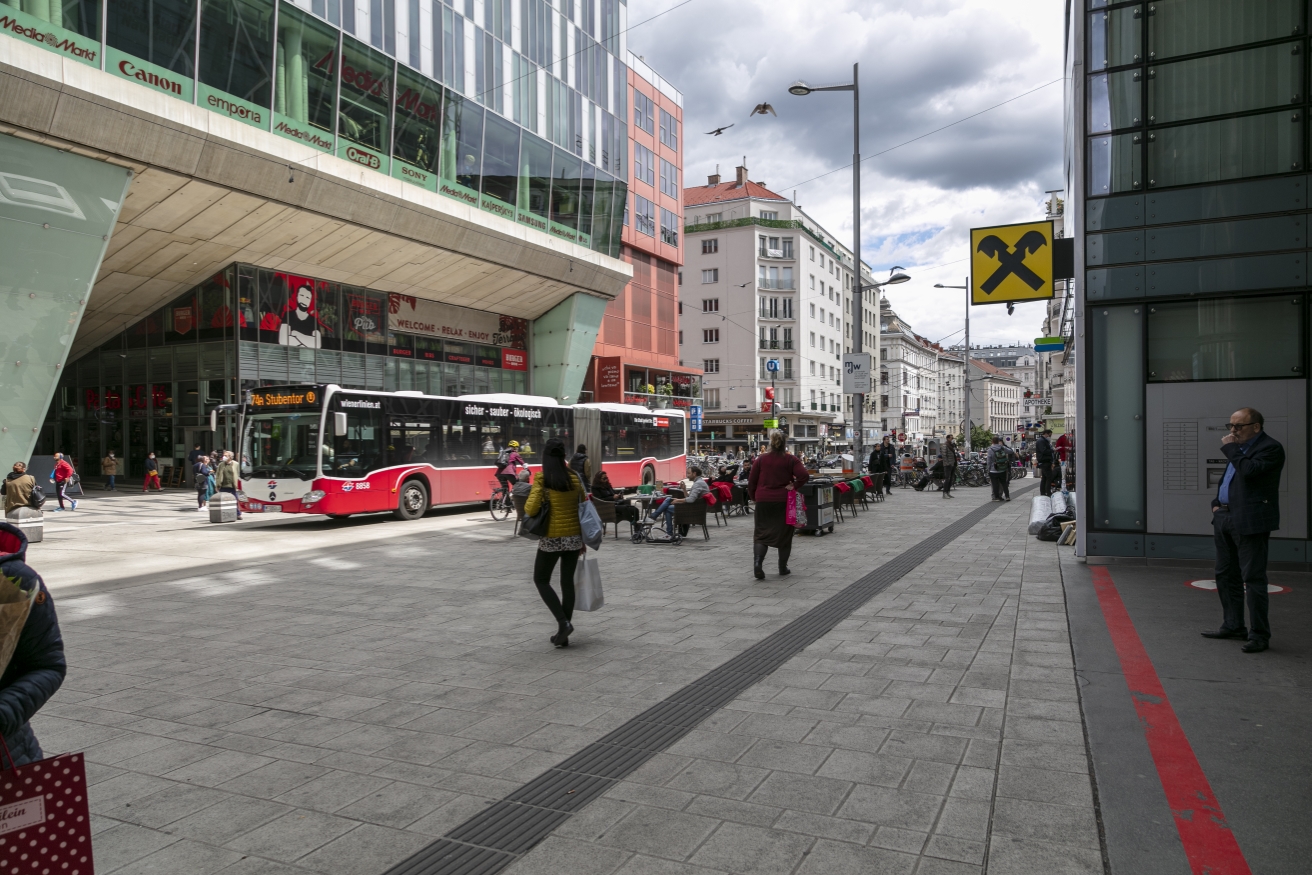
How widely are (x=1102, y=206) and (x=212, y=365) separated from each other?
26869mm

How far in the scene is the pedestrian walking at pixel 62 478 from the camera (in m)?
23.0

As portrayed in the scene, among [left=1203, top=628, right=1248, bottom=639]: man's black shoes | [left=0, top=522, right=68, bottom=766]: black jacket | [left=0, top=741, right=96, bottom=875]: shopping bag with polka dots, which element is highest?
[left=0, top=522, right=68, bottom=766]: black jacket

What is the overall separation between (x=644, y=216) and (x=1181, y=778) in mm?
48172

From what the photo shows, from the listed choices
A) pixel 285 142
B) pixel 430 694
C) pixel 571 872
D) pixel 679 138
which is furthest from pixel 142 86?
pixel 679 138

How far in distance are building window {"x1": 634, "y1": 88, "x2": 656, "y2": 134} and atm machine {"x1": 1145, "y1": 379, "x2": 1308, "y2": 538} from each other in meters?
43.6

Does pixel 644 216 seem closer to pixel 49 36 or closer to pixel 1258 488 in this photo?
pixel 49 36

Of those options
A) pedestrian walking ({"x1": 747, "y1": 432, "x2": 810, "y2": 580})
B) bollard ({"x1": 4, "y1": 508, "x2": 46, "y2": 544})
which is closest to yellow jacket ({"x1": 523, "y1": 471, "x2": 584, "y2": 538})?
pedestrian walking ({"x1": 747, "y1": 432, "x2": 810, "y2": 580})

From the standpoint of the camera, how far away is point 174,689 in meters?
5.70

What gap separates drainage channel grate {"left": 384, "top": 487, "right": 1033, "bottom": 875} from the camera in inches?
131

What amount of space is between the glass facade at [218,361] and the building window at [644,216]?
1790 centimetres

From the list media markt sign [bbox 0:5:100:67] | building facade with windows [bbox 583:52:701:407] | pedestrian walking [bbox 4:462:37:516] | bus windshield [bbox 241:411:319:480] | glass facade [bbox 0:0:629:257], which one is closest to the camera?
pedestrian walking [bbox 4:462:37:516]

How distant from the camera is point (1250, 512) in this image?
19.5ft

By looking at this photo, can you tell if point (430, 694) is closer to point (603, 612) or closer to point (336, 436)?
point (603, 612)

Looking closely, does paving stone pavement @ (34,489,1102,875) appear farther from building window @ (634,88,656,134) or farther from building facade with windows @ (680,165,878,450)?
building facade with windows @ (680,165,878,450)
